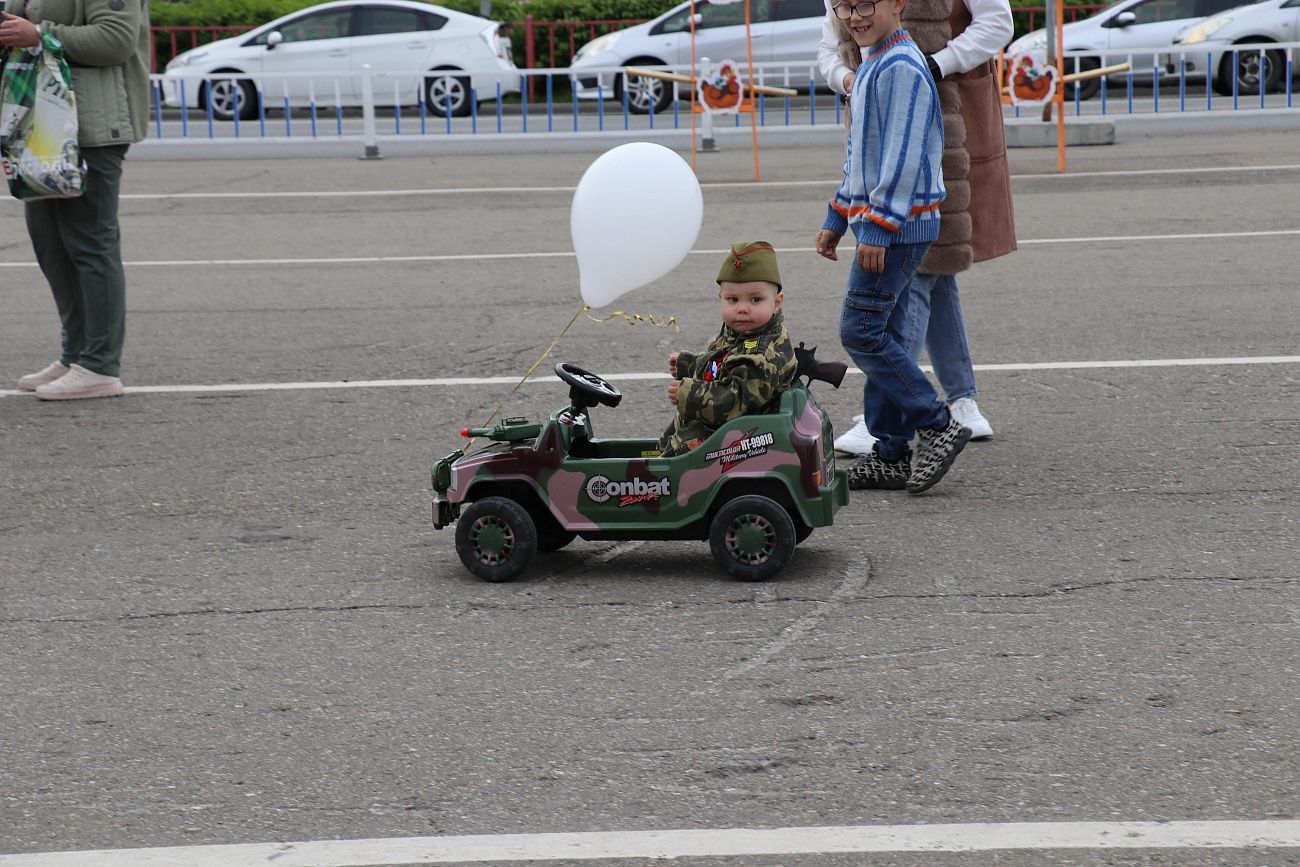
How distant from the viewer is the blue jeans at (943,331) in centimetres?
597

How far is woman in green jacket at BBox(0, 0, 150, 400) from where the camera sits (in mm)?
7129

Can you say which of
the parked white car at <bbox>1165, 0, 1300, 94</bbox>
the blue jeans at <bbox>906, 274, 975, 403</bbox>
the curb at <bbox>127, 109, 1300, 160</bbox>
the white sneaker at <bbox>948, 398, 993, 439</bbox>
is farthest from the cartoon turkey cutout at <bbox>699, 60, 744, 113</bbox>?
the white sneaker at <bbox>948, 398, 993, 439</bbox>

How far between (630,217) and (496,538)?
951 mm

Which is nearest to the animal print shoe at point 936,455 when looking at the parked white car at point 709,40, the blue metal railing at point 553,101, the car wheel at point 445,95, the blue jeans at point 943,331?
the blue jeans at point 943,331

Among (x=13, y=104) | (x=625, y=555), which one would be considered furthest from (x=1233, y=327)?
(x=13, y=104)

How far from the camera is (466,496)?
16.1 feet

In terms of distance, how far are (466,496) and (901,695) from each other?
1.50 m

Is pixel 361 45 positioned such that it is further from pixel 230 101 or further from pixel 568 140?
pixel 568 140

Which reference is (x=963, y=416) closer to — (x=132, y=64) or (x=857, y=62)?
(x=857, y=62)

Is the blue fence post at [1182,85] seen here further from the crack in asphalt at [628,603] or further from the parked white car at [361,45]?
the crack in asphalt at [628,603]

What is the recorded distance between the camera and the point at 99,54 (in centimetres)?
715

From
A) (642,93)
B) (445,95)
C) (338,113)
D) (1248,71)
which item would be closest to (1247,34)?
(1248,71)

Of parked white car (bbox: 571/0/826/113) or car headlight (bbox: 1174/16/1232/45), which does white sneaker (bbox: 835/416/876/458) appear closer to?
parked white car (bbox: 571/0/826/113)

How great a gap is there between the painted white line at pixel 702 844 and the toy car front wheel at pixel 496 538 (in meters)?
1.58
